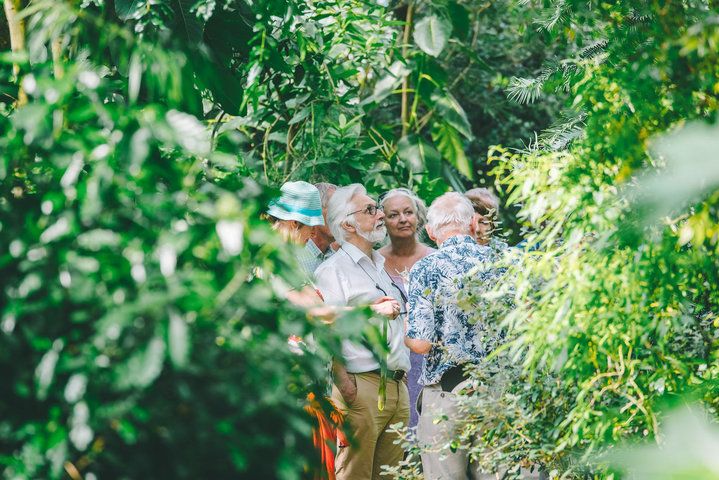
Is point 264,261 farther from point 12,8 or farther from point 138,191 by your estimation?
point 12,8

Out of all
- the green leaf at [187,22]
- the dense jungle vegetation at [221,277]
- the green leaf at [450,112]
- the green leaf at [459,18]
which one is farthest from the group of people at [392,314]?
the green leaf at [450,112]

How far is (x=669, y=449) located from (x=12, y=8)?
7.81 feet

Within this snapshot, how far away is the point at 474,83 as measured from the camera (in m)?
9.88

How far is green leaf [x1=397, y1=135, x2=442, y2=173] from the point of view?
5195 mm

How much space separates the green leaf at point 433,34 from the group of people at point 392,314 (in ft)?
4.54

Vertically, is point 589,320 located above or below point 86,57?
below

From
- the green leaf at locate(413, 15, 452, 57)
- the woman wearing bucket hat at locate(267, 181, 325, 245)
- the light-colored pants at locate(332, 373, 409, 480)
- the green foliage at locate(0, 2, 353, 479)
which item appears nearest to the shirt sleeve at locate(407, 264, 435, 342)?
the light-colored pants at locate(332, 373, 409, 480)

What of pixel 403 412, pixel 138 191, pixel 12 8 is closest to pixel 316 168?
pixel 403 412

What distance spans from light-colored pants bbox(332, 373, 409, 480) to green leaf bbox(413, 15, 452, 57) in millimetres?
2278

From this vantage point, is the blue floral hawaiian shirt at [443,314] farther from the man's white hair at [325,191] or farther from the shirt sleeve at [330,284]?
the man's white hair at [325,191]

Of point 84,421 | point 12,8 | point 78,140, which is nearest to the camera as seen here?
point 84,421

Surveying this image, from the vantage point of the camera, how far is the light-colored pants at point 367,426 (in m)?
3.25

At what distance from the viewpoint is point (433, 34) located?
4672 mm

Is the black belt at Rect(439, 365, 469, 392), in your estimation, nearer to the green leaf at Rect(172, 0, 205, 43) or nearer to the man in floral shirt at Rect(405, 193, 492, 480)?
the man in floral shirt at Rect(405, 193, 492, 480)
